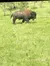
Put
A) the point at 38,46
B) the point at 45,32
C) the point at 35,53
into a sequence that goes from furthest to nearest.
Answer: the point at 45,32
the point at 38,46
the point at 35,53

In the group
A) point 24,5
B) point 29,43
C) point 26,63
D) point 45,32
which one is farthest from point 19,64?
point 24,5

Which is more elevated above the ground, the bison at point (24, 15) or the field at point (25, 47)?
the field at point (25, 47)

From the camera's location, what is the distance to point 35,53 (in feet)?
43.4

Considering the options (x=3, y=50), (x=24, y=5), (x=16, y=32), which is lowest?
(x=24, y=5)

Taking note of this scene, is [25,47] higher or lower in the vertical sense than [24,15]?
higher

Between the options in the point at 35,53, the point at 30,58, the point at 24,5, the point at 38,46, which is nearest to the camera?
the point at 30,58

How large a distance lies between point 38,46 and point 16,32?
192 inches

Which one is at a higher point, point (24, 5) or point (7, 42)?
point (7, 42)

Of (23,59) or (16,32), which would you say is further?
(16,32)

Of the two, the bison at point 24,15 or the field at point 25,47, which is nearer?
the field at point 25,47

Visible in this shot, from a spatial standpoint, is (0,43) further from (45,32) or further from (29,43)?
(45,32)

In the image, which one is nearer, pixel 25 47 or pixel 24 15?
pixel 25 47

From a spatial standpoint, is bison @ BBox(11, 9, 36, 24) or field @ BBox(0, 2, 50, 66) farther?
bison @ BBox(11, 9, 36, 24)

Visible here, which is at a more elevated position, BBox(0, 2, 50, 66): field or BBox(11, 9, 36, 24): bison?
BBox(0, 2, 50, 66): field
